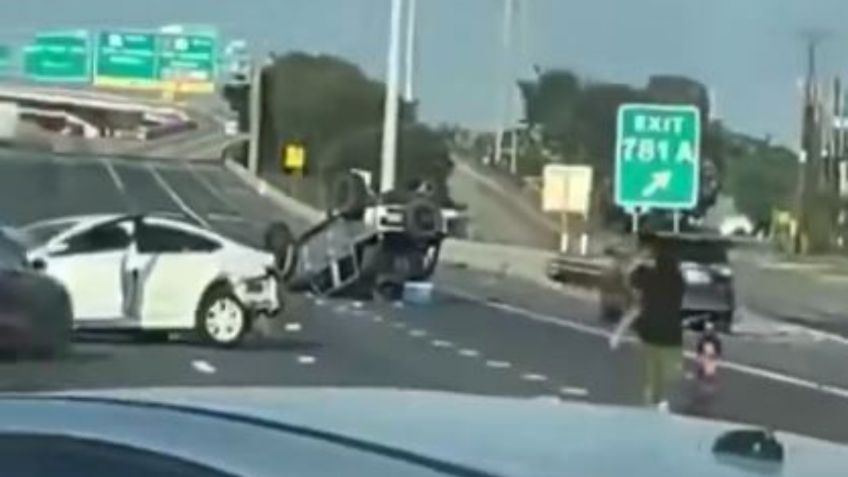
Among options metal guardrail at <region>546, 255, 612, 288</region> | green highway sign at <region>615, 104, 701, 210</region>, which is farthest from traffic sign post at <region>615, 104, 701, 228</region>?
Answer: metal guardrail at <region>546, 255, 612, 288</region>

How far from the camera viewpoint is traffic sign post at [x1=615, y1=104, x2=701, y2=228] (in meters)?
30.4

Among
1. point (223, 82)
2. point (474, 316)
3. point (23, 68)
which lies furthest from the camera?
point (223, 82)

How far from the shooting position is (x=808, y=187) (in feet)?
254

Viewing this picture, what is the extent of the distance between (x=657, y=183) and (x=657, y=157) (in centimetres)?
63

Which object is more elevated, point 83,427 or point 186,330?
point 83,427

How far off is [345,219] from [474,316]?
2871 mm

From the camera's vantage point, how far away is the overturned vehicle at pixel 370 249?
4006 cm

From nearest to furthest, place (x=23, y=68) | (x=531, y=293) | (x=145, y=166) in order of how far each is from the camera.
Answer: (x=531, y=293) < (x=23, y=68) < (x=145, y=166)

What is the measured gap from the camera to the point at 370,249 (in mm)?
40594

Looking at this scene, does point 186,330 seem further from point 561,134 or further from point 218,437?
point 561,134

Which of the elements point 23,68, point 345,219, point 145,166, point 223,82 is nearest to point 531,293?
point 345,219

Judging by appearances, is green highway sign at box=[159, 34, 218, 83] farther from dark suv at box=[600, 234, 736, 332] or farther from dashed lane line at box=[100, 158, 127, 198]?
dark suv at box=[600, 234, 736, 332]

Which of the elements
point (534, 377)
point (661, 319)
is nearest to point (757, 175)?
point (534, 377)

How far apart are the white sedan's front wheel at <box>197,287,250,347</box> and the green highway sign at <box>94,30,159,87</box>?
41966mm
